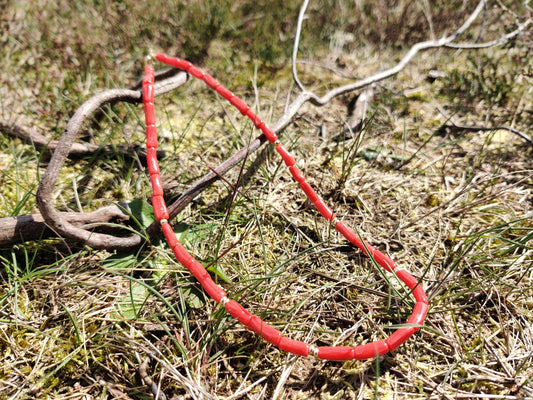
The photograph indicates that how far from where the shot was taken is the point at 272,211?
96.7 inches

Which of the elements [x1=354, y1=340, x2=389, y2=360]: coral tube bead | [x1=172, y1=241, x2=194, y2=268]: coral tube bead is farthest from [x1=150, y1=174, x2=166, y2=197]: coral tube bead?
[x1=354, y1=340, x2=389, y2=360]: coral tube bead

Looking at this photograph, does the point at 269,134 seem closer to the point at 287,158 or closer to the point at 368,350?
the point at 287,158

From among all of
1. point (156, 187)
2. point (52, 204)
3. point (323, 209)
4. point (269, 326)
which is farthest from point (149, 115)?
point (269, 326)

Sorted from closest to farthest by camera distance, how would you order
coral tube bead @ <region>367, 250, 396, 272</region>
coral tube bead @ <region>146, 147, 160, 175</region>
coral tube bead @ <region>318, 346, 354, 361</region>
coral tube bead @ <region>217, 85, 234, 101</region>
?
coral tube bead @ <region>318, 346, 354, 361</region>
coral tube bead @ <region>367, 250, 396, 272</region>
coral tube bead @ <region>146, 147, 160, 175</region>
coral tube bead @ <region>217, 85, 234, 101</region>

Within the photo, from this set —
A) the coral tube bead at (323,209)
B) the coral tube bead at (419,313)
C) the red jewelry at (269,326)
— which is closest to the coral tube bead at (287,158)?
the red jewelry at (269,326)

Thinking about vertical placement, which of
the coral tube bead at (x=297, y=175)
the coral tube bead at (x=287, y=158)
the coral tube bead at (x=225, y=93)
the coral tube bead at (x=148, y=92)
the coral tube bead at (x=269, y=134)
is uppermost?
the coral tube bead at (x=148, y=92)

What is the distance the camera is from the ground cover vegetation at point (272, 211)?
1.74m

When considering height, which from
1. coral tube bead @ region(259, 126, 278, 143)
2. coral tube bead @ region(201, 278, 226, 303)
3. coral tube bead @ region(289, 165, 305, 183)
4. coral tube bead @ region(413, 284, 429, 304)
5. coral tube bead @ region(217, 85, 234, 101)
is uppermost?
coral tube bead @ region(217, 85, 234, 101)

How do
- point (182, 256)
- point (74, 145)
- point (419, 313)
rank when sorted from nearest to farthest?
point (419, 313) → point (182, 256) → point (74, 145)

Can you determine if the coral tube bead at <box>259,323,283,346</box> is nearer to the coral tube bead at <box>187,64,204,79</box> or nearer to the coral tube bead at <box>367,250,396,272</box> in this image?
the coral tube bead at <box>367,250,396,272</box>

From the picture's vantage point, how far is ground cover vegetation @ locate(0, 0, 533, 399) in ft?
5.71

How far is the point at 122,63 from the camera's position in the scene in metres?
3.66

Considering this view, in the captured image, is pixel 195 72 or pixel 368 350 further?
pixel 195 72

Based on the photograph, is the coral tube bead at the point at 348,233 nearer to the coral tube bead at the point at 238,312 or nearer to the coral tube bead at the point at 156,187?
the coral tube bead at the point at 238,312
